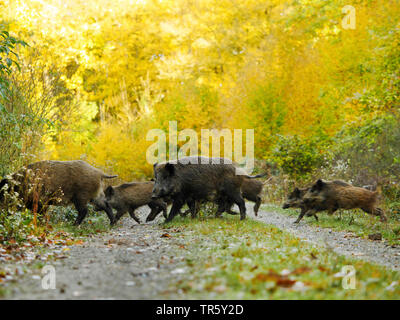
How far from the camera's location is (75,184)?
405 inches

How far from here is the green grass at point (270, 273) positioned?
387 centimetres

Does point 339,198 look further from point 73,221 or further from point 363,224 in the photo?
point 73,221

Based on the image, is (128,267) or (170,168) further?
(170,168)

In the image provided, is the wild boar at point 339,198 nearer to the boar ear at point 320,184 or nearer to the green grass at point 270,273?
the boar ear at point 320,184

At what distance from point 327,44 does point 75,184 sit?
12.4m

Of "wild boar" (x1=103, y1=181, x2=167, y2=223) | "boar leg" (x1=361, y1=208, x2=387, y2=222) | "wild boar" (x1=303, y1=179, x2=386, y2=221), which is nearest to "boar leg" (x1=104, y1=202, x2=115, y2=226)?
"wild boar" (x1=103, y1=181, x2=167, y2=223)

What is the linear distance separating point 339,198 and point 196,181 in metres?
3.78

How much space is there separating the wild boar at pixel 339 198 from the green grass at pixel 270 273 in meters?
4.45

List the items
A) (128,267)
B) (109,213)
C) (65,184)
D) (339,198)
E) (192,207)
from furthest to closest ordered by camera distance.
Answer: (339,198) → (192,207) → (109,213) → (65,184) → (128,267)

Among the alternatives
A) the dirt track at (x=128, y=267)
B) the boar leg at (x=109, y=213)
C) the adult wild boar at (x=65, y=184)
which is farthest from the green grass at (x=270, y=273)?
the boar leg at (x=109, y=213)

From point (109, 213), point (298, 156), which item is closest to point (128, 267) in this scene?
point (109, 213)

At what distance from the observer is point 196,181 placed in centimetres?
1070
